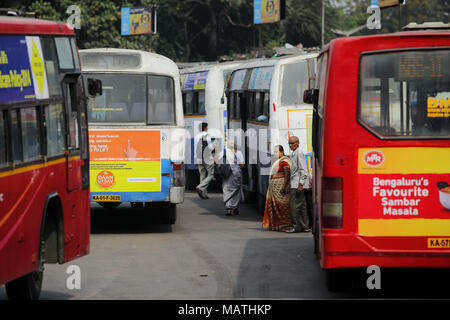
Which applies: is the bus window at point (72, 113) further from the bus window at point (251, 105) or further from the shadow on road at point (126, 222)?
the bus window at point (251, 105)

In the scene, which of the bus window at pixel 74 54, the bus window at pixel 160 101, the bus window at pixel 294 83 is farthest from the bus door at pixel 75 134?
the bus window at pixel 294 83

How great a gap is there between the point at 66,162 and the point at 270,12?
44.0 metres

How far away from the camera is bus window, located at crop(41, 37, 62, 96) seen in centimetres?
977

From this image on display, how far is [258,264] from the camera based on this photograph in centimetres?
1373

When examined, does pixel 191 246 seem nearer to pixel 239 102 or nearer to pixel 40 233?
pixel 40 233

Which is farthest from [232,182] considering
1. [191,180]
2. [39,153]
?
[39,153]

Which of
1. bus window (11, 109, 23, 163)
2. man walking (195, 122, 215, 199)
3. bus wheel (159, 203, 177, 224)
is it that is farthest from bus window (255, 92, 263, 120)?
bus window (11, 109, 23, 163)

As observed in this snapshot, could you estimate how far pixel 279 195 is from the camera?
18.7 meters

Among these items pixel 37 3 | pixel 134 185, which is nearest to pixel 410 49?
pixel 134 185

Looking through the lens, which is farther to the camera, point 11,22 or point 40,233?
point 40,233

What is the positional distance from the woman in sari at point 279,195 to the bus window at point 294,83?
6.32 ft

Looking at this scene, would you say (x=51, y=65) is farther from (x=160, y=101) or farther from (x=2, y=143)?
(x=160, y=101)

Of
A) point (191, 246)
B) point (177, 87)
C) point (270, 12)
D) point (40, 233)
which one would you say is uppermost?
point (270, 12)

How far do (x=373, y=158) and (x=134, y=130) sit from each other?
28.1ft
